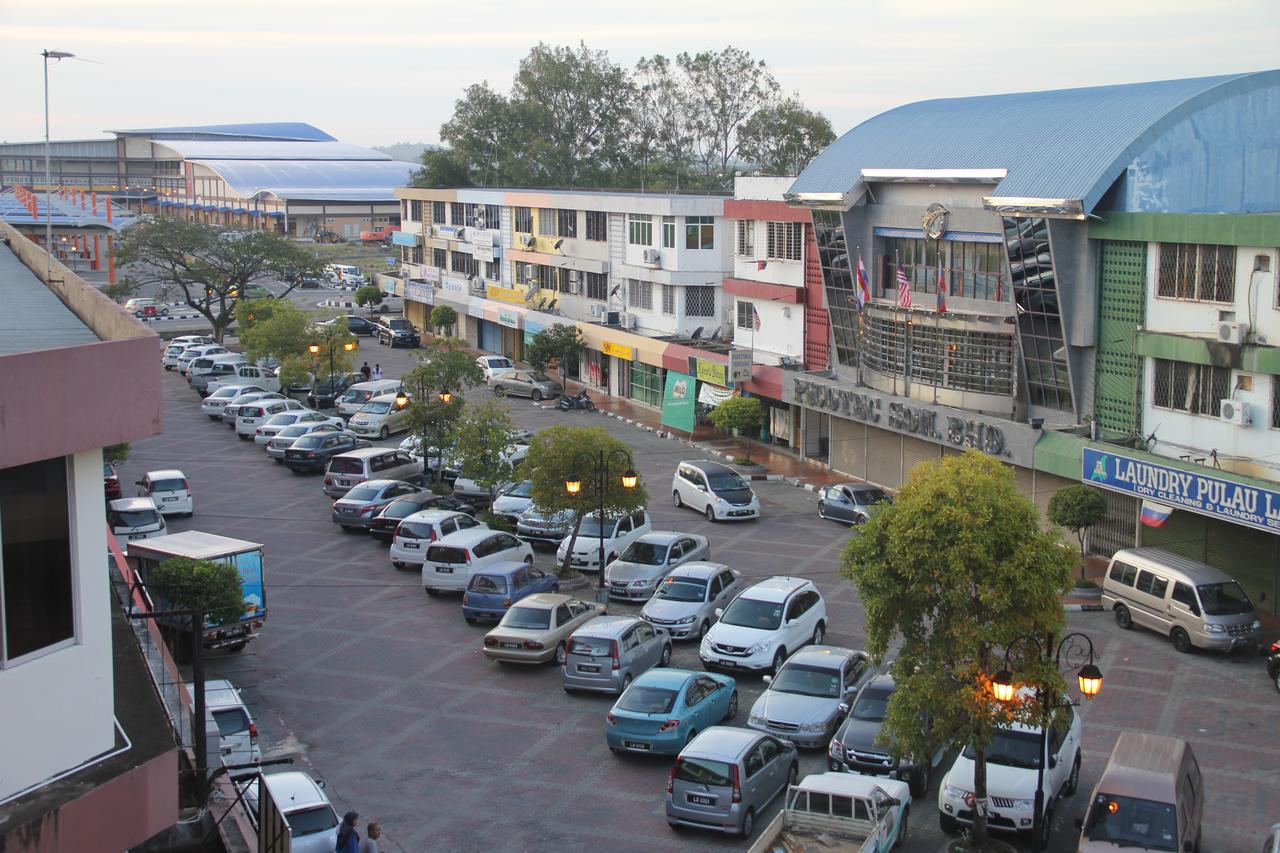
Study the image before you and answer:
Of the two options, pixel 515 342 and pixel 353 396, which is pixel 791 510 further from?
pixel 515 342

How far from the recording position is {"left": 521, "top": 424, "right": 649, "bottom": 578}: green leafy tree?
29391 mm

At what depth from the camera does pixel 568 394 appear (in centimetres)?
5788

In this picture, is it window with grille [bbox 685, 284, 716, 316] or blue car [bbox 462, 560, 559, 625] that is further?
window with grille [bbox 685, 284, 716, 316]

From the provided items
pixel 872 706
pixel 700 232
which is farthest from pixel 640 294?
pixel 872 706

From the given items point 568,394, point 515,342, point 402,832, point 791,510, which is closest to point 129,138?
point 515,342

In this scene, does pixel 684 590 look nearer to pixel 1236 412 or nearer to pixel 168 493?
pixel 1236 412

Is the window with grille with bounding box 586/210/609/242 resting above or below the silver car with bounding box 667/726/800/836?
above

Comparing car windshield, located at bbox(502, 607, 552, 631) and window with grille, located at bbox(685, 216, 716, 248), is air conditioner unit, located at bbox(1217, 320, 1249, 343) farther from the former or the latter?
window with grille, located at bbox(685, 216, 716, 248)

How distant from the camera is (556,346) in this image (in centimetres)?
5684

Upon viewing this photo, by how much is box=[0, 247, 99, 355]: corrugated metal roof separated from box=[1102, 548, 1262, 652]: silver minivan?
20122 millimetres

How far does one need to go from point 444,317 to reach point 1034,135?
45061 millimetres

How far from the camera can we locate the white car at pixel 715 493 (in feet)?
117

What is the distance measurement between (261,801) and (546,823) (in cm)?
504

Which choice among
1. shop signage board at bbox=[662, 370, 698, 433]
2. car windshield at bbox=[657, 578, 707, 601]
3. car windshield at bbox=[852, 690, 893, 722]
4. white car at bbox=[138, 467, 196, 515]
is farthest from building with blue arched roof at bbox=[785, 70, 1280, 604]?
white car at bbox=[138, 467, 196, 515]
